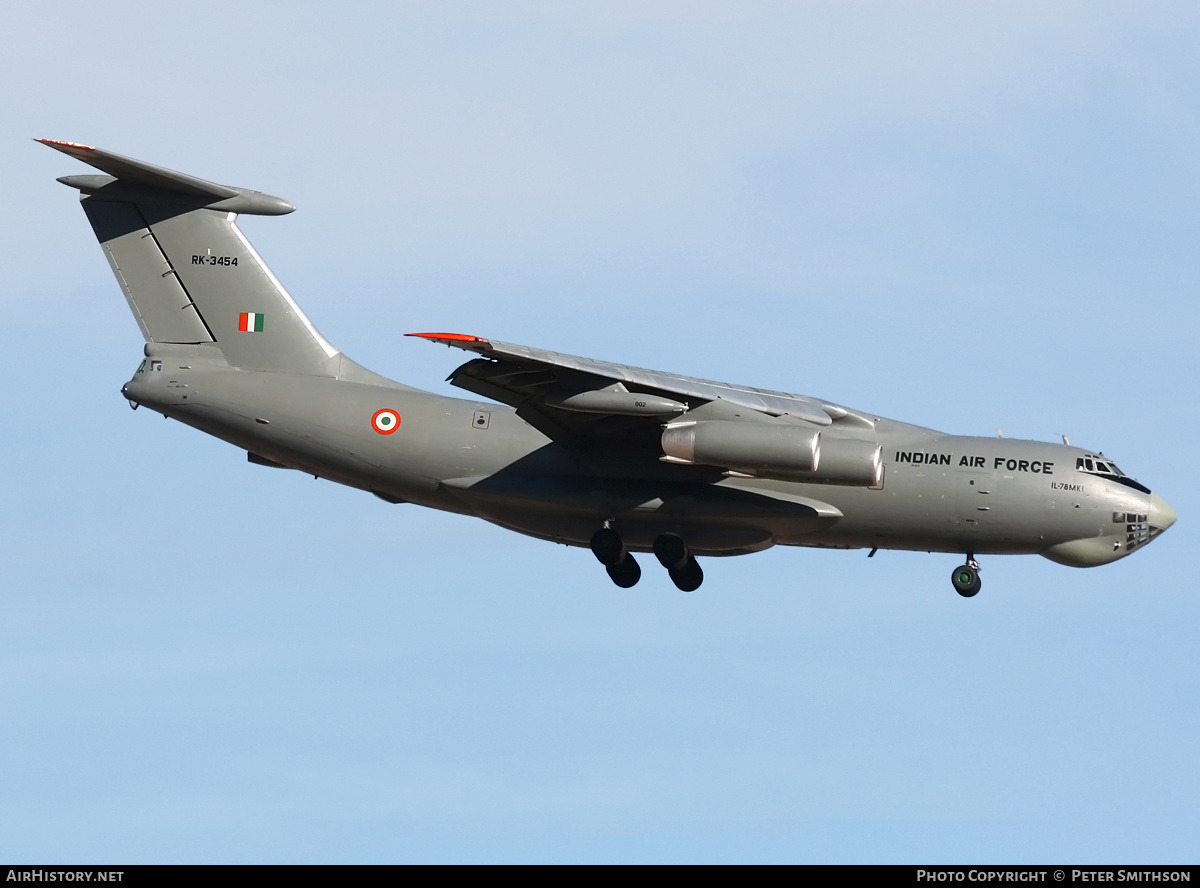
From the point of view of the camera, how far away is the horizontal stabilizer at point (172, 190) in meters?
21.0

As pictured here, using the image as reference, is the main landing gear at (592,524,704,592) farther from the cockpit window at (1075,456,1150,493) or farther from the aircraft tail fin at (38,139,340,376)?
the cockpit window at (1075,456,1150,493)

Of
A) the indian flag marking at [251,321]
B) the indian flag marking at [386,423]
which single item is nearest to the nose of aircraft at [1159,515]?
the indian flag marking at [386,423]

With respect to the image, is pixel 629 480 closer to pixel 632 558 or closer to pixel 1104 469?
pixel 632 558

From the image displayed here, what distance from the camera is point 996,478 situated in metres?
19.6

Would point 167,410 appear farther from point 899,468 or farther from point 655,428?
point 899,468

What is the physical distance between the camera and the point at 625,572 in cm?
2064

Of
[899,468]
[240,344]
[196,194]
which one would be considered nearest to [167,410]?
[240,344]

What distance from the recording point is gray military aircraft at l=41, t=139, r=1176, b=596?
19156 millimetres

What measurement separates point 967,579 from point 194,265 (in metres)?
9.28

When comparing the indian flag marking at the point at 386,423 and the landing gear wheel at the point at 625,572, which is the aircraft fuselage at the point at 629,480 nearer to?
the indian flag marking at the point at 386,423

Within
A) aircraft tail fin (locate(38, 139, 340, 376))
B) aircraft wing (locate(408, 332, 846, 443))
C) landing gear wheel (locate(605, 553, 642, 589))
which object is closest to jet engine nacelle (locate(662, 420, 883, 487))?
aircraft wing (locate(408, 332, 846, 443))

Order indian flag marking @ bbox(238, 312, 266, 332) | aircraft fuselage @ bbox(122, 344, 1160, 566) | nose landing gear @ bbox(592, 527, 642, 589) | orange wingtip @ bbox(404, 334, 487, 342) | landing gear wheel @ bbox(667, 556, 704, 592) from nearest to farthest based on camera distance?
orange wingtip @ bbox(404, 334, 487, 342), aircraft fuselage @ bbox(122, 344, 1160, 566), nose landing gear @ bbox(592, 527, 642, 589), landing gear wheel @ bbox(667, 556, 704, 592), indian flag marking @ bbox(238, 312, 266, 332)

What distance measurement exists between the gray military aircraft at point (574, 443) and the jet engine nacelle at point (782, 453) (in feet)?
0.07
